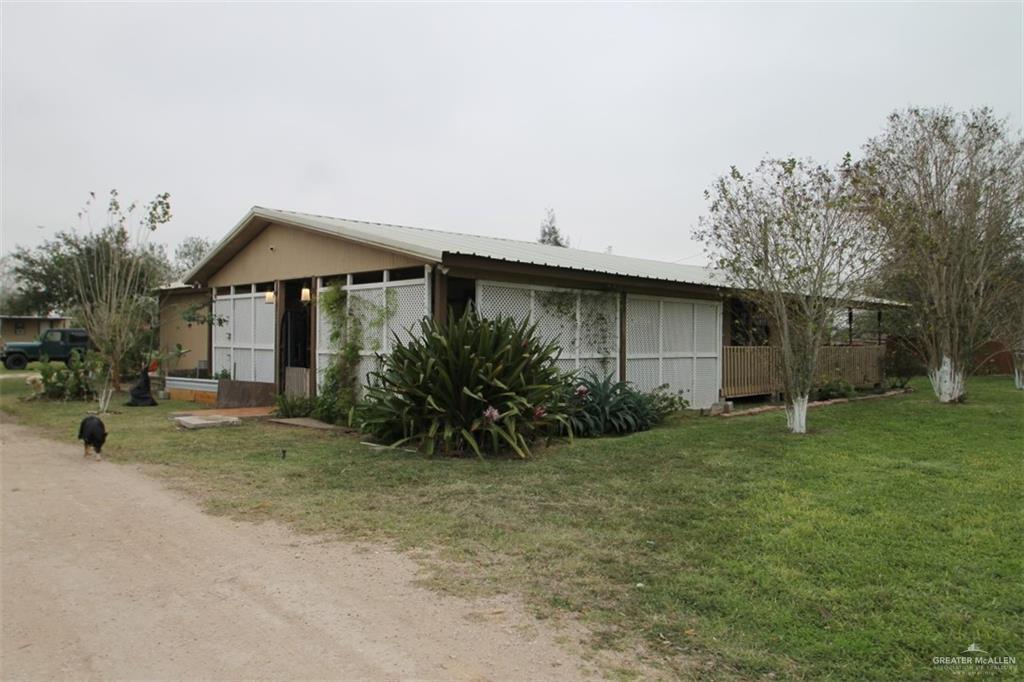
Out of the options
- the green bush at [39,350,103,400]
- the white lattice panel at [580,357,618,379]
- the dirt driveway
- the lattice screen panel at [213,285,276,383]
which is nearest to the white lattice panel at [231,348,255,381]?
the lattice screen panel at [213,285,276,383]

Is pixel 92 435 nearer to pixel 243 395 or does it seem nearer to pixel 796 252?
pixel 243 395

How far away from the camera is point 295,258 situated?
44.2ft

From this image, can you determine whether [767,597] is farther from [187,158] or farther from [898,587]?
[187,158]

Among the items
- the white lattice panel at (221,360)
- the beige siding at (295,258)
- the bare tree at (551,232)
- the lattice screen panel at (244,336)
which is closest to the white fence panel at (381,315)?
the beige siding at (295,258)

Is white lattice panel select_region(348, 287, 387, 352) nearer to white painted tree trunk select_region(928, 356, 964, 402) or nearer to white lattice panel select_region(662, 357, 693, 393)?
white lattice panel select_region(662, 357, 693, 393)

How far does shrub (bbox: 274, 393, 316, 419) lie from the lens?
12125 mm

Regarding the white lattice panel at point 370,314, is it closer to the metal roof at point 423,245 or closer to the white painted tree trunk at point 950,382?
the metal roof at point 423,245

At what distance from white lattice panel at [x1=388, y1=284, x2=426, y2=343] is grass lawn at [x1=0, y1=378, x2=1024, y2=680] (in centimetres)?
218

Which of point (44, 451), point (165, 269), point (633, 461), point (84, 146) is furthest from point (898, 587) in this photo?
point (165, 269)

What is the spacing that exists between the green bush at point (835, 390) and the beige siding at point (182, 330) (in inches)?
609

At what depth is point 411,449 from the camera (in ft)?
28.7

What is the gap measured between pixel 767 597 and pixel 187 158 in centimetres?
1811

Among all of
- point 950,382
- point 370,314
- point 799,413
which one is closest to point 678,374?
point 799,413

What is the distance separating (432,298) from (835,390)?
10.4 m
